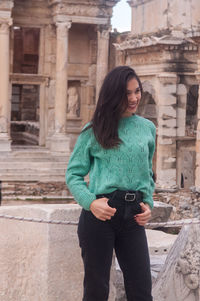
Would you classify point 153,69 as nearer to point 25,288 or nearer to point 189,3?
point 189,3

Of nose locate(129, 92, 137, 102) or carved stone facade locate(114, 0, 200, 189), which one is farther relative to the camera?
carved stone facade locate(114, 0, 200, 189)

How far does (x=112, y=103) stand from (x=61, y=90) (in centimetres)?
1867

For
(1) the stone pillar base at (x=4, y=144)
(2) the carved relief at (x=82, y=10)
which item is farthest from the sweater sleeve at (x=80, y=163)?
(2) the carved relief at (x=82, y=10)

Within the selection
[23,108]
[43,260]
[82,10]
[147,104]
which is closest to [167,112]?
[147,104]

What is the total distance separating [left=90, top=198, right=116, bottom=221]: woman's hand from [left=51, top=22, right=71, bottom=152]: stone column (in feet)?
60.3

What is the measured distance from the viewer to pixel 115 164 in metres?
3.83

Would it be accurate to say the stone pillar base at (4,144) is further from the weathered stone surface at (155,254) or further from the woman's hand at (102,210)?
the woman's hand at (102,210)

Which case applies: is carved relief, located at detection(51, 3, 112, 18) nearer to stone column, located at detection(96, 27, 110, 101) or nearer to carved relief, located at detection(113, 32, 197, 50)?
stone column, located at detection(96, 27, 110, 101)

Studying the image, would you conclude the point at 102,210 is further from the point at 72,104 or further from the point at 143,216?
the point at 72,104

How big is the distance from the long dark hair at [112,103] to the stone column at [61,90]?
1821cm

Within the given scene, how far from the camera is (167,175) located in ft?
62.5

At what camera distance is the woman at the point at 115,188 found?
3.78 m

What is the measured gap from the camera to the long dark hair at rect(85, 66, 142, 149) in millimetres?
3867

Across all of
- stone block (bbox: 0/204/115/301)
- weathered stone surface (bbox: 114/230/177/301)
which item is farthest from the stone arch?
stone block (bbox: 0/204/115/301)
